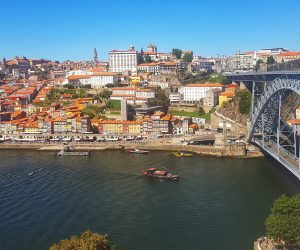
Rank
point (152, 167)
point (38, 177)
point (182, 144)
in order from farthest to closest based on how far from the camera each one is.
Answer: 1. point (182, 144)
2. point (152, 167)
3. point (38, 177)

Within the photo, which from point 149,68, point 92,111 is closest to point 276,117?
point 92,111

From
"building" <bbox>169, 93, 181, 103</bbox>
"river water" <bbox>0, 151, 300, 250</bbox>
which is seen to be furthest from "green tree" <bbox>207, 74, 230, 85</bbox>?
"river water" <bbox>0, 151, 300, 250</bbox>

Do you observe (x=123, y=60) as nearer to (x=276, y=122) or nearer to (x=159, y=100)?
(x=159, y=100)

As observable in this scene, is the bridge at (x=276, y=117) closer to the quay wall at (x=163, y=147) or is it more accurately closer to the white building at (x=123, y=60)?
the quay wall at (x=163, y=147)

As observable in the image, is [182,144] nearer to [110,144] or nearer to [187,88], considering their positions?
[110,144]

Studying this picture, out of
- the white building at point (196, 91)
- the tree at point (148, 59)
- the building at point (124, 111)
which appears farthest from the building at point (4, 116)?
the tree at point (148, 59)

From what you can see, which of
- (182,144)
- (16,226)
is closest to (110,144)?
(182,144)

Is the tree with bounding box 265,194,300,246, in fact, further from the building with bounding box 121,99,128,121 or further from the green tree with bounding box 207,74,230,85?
the green tree with bounding box 207,74,230,85
